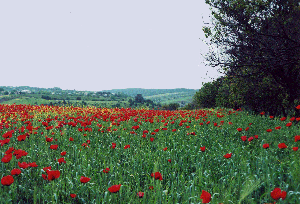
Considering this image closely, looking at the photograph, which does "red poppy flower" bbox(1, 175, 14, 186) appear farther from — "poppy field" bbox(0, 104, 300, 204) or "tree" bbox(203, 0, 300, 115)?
"tree" bbox(203, 0, 300, 115)

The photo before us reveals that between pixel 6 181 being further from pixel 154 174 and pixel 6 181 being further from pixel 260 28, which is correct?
pixel 260 28

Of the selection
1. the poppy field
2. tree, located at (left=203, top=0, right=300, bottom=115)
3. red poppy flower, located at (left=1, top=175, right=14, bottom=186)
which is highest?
tree, located at (left=203, top=0, right=300, bottom=115)

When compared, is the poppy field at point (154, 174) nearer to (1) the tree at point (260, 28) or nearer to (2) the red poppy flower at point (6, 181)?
(2) the red poppy flower at point (6, 181)

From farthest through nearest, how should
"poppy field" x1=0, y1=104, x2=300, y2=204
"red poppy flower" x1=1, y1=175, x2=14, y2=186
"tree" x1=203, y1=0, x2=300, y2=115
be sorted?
"tree" x1=203, y1=0, x2=300, y2=115
"poppy field" x1=0, y1=104, x2=300, y2=204
"red poppy flower" x1=1, y1=175, x2=14, y2=186

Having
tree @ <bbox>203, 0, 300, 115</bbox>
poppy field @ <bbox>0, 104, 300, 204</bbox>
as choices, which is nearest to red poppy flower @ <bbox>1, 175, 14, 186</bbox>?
poppy field @ <bbox>0, 104, 300, 204</bbox>

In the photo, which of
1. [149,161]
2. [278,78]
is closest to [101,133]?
[149,161]

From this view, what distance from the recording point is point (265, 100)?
1586cm

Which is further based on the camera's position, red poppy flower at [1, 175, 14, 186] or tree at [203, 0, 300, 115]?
tree at [203, 0, 300, 115]

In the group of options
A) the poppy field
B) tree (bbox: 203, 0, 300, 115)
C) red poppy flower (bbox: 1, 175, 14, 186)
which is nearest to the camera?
red poppy flower (bbox: 1, 175, 14, 186)

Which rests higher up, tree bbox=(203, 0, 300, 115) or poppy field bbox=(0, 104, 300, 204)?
tree bbox=(203, 0, 300, 115)

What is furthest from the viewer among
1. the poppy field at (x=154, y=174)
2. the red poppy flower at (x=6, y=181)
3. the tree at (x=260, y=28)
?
the tree at (x=260, y=28)

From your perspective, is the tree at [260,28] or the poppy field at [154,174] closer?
the poppy field at [154,174]

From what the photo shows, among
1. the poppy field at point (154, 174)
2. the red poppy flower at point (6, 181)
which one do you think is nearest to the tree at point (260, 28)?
the poppy field at point (154, 174)

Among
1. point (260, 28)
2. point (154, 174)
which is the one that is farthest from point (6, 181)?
point (260, 28)
